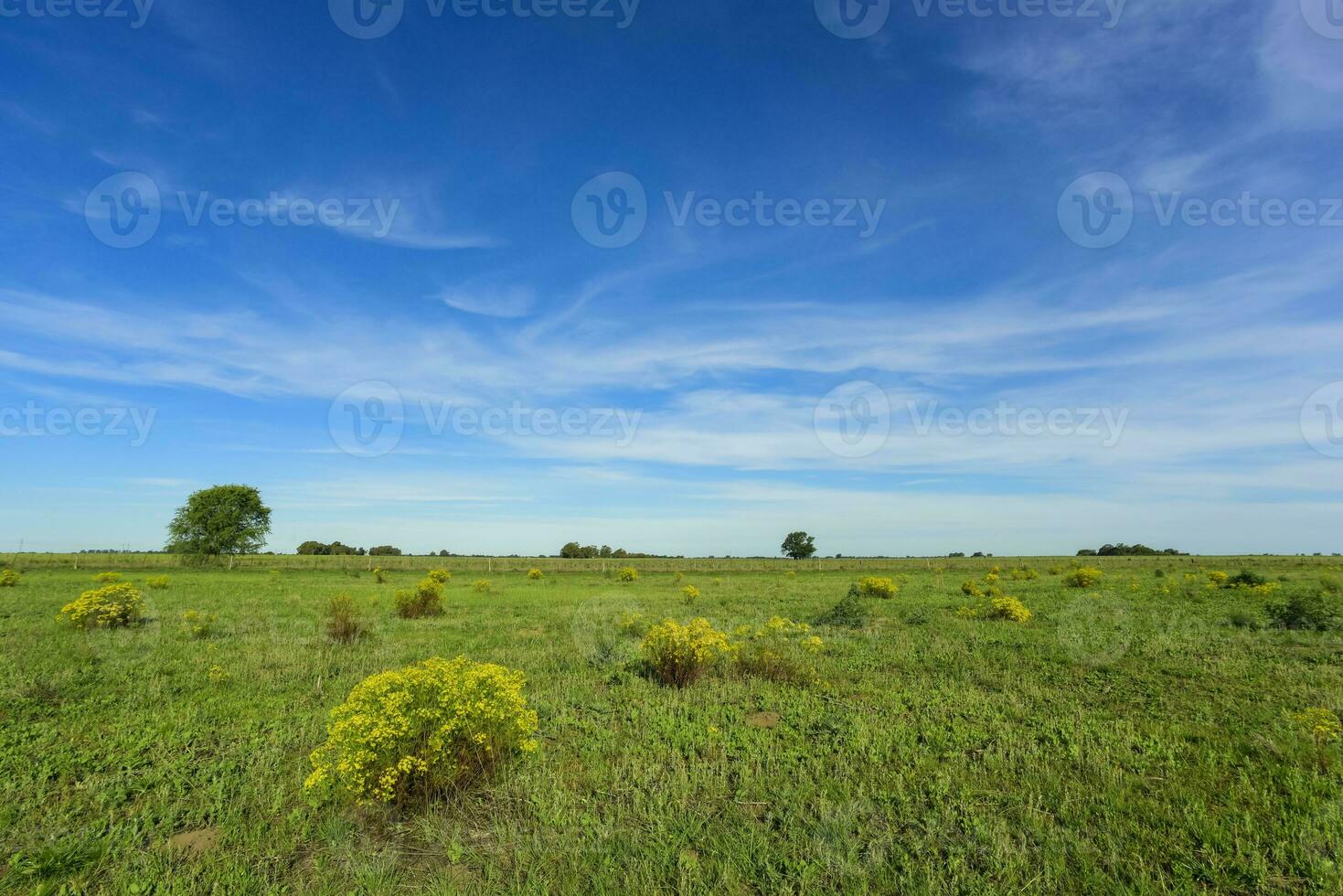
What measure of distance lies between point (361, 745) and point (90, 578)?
4583 centimetres

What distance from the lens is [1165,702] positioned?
9.96m

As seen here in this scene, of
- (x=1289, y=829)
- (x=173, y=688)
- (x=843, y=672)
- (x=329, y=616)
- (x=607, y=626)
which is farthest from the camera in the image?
(x=329, y=616)

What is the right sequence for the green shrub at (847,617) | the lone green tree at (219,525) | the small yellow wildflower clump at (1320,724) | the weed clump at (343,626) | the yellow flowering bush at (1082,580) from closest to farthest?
the small yellow wildflower clump at (1320,724) → the weed clump at (343,626) → the green shrub at (847,617) → the yellow flowering bush at (1082,580) → the lone green tree at (219,525)

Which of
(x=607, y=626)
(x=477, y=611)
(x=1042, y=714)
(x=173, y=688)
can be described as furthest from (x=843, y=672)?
(x=477, y=611)

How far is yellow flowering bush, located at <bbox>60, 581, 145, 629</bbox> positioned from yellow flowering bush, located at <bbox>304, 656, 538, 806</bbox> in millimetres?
15829

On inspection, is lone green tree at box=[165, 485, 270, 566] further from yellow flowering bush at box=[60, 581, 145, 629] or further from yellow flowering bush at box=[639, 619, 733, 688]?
yellow flowering bush at box=[639, 619, 733, 688]

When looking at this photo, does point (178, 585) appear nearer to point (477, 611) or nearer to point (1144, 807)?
point (477, 611)

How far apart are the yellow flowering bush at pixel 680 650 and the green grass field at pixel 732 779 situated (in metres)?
0.55

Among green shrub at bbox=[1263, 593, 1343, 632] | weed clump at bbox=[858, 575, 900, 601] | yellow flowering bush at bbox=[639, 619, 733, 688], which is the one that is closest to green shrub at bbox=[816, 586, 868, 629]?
yellow flowering bush at bbox=[639, 619, 733, 688]

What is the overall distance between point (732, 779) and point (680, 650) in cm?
438

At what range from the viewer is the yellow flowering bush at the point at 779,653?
12.1 metres

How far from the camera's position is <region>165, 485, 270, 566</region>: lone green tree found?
223 ft

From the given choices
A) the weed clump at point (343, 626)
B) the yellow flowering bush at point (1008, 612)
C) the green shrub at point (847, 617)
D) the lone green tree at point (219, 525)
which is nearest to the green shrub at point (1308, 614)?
the yellow flowering bush at point (1008, 612)

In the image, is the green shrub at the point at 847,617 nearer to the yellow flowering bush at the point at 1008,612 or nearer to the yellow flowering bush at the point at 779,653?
the yellow flowering bush at the point at 779,653
